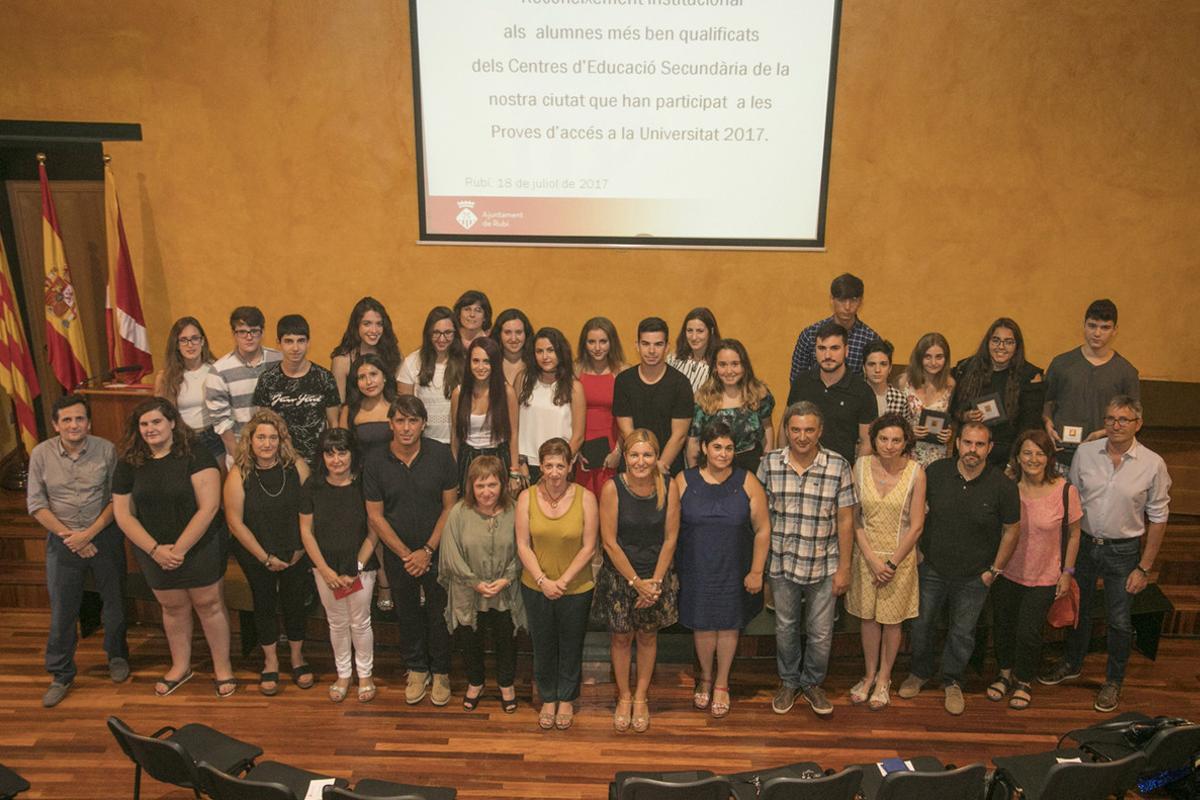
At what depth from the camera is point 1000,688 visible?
14.5ft

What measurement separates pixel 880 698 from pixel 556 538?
71.1 inches

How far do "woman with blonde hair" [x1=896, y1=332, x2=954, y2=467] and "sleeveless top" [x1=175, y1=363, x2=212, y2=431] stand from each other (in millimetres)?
3577

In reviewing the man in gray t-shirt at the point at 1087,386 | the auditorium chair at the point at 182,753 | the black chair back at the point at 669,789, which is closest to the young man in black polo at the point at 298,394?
the auditorium chair at the point at 182,753

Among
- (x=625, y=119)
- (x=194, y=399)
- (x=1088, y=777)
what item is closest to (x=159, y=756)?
(x=194, y=399)

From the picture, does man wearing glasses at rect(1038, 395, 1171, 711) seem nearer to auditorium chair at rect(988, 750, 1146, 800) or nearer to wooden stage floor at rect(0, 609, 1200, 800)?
wooden stage floor at rect(0, 609, 1200, 800)

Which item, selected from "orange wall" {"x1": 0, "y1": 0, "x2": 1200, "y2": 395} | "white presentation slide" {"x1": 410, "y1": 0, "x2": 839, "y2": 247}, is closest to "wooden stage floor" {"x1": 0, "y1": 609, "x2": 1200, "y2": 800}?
"orange wall" {"x1": 0, "y1": 0, "x2": 1200, "y2": 395}

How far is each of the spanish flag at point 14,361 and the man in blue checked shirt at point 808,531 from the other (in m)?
4.56

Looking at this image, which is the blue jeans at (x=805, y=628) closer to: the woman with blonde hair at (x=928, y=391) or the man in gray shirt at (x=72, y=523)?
the woman with blonde hair at (x=928, y=391)

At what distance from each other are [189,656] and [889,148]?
16.8 ft

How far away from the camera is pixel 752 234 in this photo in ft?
Result: 19.6

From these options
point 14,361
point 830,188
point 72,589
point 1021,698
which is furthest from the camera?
point 830,188

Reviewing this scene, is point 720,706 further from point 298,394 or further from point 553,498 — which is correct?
point 298,394

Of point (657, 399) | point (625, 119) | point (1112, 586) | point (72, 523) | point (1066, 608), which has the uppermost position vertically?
point (625, 119)

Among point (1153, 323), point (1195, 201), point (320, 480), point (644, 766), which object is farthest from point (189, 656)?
point (1195, 201)
